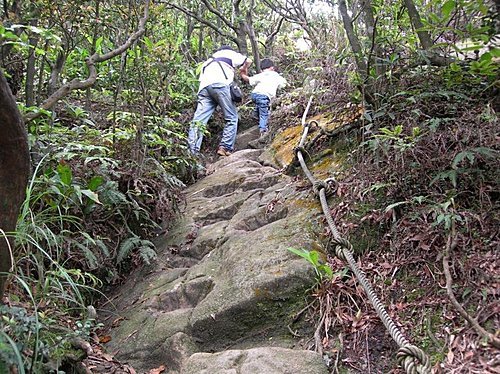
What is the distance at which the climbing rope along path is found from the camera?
196 centimetres

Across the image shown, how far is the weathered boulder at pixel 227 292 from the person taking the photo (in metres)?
2.61

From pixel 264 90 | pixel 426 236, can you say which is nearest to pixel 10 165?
pixel 426 236

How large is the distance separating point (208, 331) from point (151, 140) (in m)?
2.64

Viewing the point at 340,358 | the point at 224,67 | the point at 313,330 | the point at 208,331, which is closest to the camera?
the point at 340,358

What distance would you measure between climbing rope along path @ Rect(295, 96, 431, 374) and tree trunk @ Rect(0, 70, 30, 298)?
179cm

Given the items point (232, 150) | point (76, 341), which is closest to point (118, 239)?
point (76, 341)

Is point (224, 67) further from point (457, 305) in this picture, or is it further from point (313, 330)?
point (457, 305)

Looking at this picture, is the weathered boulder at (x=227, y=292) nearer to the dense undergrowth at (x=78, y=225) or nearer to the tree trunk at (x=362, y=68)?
the dense undergrowth at (x=78, y=225)

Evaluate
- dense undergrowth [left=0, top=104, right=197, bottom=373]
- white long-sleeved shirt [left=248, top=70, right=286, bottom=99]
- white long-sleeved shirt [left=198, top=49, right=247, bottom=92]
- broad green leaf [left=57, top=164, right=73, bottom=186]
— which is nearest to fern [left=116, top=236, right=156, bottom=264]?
dense undergrowth [left=0, top=104, right=197, bottom=373]

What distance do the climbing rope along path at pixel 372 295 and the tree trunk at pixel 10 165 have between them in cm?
179

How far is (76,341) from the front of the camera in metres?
2.36

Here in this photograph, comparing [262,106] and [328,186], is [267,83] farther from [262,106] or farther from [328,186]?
[328,186]

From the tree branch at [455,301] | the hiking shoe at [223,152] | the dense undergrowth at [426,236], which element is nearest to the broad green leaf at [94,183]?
the dense undergrowth at [426,236]

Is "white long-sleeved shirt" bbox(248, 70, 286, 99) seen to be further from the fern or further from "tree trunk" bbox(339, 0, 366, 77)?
the fern
